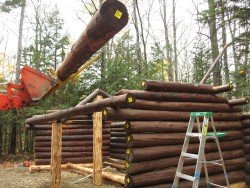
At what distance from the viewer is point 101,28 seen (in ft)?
5.02

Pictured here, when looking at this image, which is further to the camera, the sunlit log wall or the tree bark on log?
the sunlit log wall

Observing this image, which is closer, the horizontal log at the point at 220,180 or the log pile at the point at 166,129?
the log pile at the point at 166,129

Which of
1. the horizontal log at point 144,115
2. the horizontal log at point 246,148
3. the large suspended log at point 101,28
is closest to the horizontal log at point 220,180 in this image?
the horizontal log at point 246,148

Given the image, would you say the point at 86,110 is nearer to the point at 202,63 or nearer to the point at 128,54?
the point at 202,63

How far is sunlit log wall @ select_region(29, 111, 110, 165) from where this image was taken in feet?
40.7

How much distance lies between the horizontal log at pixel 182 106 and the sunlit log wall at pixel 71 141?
254 inches

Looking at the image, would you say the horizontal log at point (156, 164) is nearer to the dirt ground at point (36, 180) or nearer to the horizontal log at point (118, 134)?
the dirt ground at point (36, 180)

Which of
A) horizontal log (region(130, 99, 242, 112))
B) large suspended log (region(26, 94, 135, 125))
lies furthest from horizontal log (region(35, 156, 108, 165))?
horizontal log (region(130, 99, 242, 112))

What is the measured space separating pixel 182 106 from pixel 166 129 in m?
0.81

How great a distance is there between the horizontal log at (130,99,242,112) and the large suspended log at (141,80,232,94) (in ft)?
1.05

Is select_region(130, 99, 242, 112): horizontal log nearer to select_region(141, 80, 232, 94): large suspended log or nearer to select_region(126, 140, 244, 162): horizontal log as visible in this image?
select_region(141, 80, 232, 94): large suspended log

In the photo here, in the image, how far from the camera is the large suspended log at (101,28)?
1524 millimetres

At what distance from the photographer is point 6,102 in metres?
4.38

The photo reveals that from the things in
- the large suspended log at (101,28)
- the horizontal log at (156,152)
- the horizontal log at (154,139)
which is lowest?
the horizontal log at (156,152)
